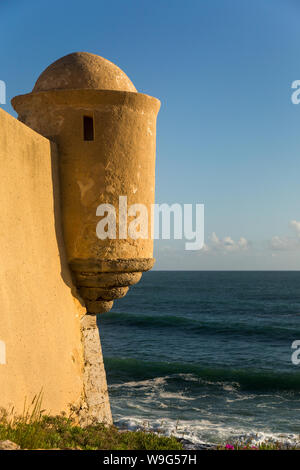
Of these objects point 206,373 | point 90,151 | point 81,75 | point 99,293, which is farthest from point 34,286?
point 206,373

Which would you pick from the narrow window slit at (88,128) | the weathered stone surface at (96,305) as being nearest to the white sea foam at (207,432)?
the weathered stone surface at (96,305)

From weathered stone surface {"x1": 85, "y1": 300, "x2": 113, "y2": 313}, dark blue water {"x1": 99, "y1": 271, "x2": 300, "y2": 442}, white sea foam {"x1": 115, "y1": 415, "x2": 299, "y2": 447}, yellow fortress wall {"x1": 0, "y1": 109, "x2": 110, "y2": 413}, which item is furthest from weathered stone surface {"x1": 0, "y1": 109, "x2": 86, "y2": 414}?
white sea foam {"x1": 115, "y1": 415, "x2": 299, "y2": 447}

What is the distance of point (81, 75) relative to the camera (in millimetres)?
8289

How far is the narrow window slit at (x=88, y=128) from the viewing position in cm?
826

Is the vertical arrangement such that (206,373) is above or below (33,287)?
below

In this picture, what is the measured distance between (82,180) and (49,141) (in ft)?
2.84

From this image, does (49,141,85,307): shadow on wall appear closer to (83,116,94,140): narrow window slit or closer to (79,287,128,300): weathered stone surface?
(79,287,128,300): weathered stone surface

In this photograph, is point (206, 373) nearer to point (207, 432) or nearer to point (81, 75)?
point (207, 432)

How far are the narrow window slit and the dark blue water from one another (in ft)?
20.5

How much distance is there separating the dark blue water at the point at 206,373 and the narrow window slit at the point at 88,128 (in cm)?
625

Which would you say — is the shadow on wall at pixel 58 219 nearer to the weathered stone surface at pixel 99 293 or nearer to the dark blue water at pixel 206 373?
the weathered stone surface at pixel 99 293

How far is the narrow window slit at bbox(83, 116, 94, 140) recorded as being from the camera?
8.26 m

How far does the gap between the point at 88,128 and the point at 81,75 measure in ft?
3.14

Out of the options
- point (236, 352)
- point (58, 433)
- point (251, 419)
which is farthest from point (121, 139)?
point (236, 352)
